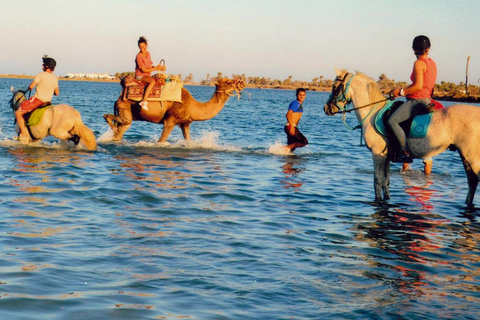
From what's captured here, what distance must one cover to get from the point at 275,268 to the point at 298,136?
10.2 metres

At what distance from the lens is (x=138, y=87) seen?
1720 centimetres

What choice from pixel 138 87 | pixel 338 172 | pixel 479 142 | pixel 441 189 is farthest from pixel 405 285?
pixel 138 87

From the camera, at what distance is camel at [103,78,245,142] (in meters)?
17.4

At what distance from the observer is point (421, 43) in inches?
419

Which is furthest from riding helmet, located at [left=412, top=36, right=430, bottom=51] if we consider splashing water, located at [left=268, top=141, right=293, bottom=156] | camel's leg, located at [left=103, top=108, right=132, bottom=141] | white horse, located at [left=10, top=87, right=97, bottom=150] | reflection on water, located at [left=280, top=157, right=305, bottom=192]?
camel's leg, located at [left=103, top=108, right=132, bottom=141]

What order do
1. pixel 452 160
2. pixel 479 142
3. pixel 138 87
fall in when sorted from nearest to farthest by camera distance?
1. pixel 479 142
2. pixel 138 87
3. pixel 452 160

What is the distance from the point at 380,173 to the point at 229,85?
7603mm

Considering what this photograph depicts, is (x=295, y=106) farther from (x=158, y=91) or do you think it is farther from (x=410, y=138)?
(x=410, y=138)

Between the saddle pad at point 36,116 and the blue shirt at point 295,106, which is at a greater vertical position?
the blue shirt at point 295,106

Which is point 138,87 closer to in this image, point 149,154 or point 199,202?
point 149,154

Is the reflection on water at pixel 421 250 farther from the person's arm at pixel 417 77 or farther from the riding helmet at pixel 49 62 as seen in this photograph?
the riding helmet at pixel 49 62

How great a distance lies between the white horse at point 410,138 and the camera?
1024cm

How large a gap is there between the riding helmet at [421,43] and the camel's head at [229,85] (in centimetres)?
776

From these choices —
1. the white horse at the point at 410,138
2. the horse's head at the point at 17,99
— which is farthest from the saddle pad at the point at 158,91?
the white horse at the point at 410,138
